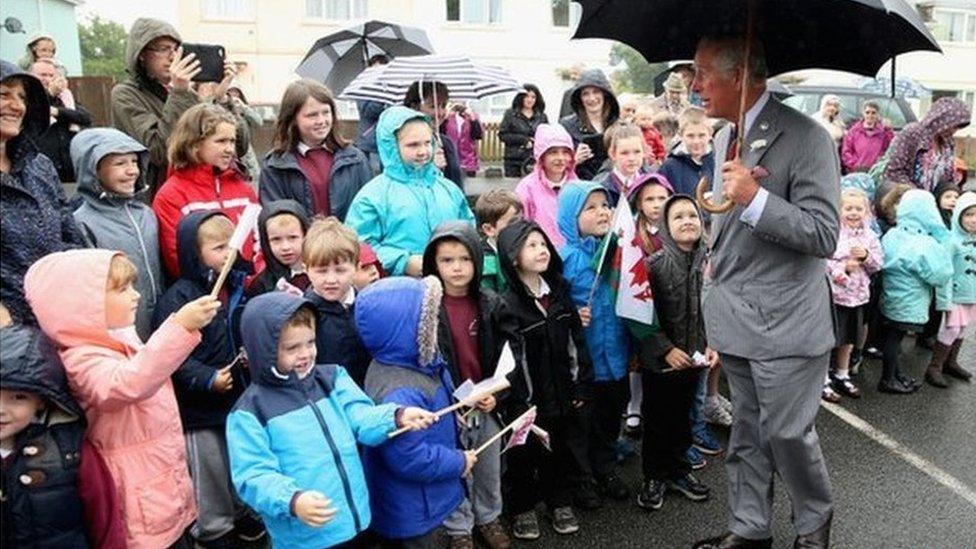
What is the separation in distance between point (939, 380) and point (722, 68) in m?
3.89

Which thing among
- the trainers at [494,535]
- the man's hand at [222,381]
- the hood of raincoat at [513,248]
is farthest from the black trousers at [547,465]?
the man's hand at [222,381]

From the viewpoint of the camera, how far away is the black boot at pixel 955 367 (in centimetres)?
571

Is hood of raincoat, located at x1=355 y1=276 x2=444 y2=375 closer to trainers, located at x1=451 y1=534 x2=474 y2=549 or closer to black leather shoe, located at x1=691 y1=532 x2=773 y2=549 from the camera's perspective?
trainers, located at x1=451 y1=534 x2=474 y2=549

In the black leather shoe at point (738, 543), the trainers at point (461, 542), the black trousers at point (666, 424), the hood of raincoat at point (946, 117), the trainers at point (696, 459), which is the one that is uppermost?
the hood of raincoat at point (946, 117)

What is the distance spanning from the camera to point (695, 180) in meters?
5.16

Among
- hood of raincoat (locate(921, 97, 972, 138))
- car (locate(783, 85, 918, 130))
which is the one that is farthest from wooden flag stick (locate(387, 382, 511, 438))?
car (locate(783, 85, 918, 130))

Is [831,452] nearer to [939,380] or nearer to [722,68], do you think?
[939,380]

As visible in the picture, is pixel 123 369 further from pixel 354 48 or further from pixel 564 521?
pixel 354 48

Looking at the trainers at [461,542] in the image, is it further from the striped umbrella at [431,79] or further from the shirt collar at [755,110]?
the striped umbrella at [431,79]

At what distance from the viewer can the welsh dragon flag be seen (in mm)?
3662

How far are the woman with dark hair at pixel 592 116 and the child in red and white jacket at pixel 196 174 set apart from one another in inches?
116

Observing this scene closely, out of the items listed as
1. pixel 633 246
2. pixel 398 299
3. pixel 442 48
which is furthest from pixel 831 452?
pixel 442 48

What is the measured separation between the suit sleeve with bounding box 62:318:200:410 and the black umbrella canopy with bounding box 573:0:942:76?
2.22m

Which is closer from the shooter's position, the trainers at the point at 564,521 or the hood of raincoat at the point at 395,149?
the trainers at the point at 564,521
